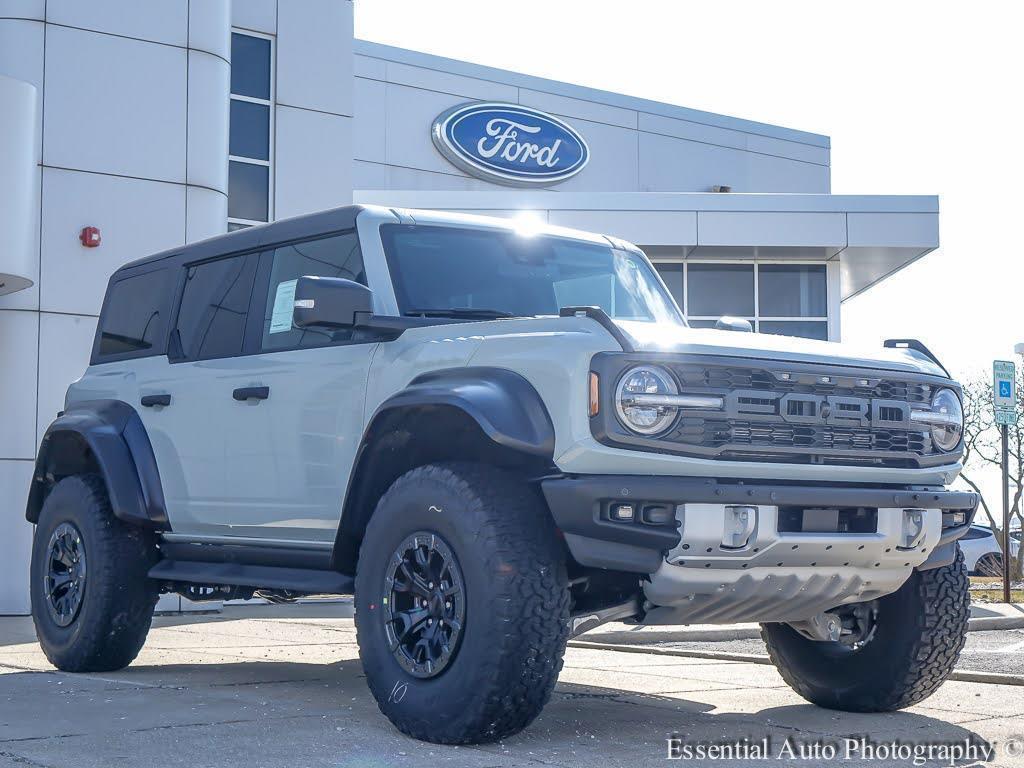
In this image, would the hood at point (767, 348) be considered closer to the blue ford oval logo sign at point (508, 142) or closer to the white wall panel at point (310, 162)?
the white wall panel at point (310, 162)

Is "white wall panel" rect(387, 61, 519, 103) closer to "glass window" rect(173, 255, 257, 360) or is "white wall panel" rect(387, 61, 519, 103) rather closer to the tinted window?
the tinted window

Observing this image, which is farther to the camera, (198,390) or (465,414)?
(198,390)

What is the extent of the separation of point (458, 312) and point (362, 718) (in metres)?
1.77

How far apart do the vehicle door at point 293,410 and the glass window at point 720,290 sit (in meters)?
17.8

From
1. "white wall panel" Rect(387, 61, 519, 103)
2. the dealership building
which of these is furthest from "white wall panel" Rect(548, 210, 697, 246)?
"white wall panel" Rect(387, 61, 519, 103)

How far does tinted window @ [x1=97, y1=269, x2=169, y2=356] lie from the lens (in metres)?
7.71

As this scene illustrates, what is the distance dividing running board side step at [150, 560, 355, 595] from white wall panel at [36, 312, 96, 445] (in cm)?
567

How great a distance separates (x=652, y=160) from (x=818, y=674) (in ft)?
102

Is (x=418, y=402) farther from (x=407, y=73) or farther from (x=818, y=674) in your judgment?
(x=407, y=73)

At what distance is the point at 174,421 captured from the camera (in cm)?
713

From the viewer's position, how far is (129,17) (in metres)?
13.0

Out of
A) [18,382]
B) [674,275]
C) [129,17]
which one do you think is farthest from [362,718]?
[674,275]

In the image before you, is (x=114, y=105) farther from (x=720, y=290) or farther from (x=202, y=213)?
(x=720, y=290)

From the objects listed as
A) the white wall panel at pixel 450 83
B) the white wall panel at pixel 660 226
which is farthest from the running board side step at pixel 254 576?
the white wall panel at pixel 450 83
